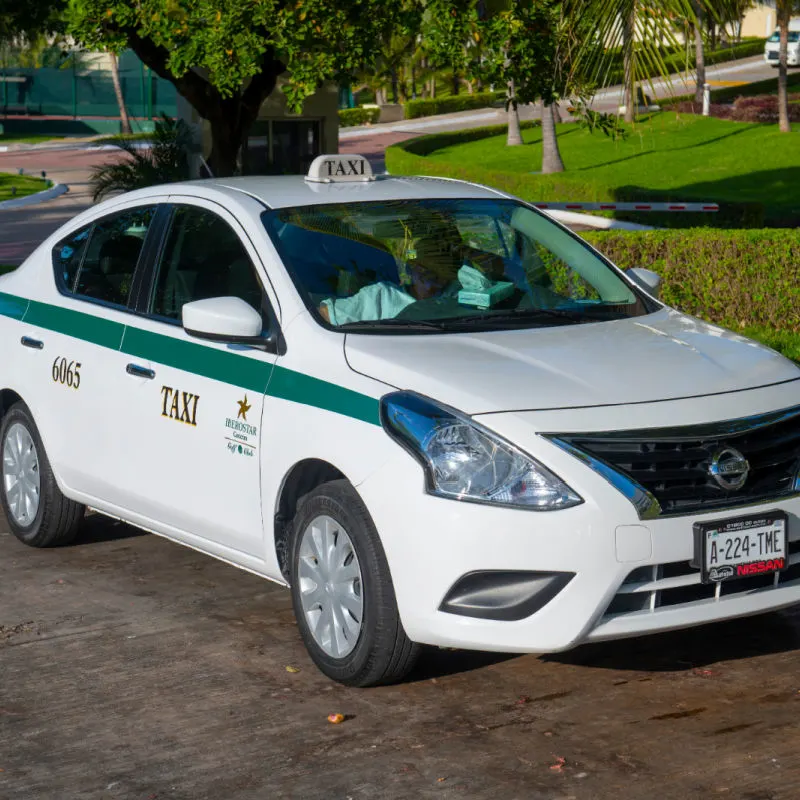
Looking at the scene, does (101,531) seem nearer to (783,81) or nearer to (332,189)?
(332,189)

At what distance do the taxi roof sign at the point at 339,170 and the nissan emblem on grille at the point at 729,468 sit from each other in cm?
237

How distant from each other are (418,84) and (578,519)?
7021 cm

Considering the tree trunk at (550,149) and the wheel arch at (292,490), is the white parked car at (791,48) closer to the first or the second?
the tree trunk at (550,149)

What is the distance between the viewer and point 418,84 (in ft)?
240

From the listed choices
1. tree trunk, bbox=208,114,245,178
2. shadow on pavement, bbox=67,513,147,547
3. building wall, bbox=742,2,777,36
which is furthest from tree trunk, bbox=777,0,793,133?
building wall, bbox=742,2,777,36

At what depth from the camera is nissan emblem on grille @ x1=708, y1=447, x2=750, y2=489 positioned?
4836 mm

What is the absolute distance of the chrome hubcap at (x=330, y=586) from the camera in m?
5.08

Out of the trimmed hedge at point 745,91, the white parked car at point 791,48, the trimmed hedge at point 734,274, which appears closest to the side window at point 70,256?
the trimmed hedge at point 734,274

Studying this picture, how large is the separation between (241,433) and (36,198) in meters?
31.0

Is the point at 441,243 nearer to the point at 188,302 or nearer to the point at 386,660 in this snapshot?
the point at 188,302

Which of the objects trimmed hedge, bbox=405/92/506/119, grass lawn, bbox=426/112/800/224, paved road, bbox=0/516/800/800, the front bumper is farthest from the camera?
trimmed hedge, bbox=405/92/506/119

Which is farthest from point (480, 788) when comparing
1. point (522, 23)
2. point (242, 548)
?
point (522, 23)

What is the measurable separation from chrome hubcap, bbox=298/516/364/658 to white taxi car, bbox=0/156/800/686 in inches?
0.4

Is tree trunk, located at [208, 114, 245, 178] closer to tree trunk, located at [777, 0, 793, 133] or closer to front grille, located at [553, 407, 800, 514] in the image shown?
front grille, located at [553, 407, 800, 514]
